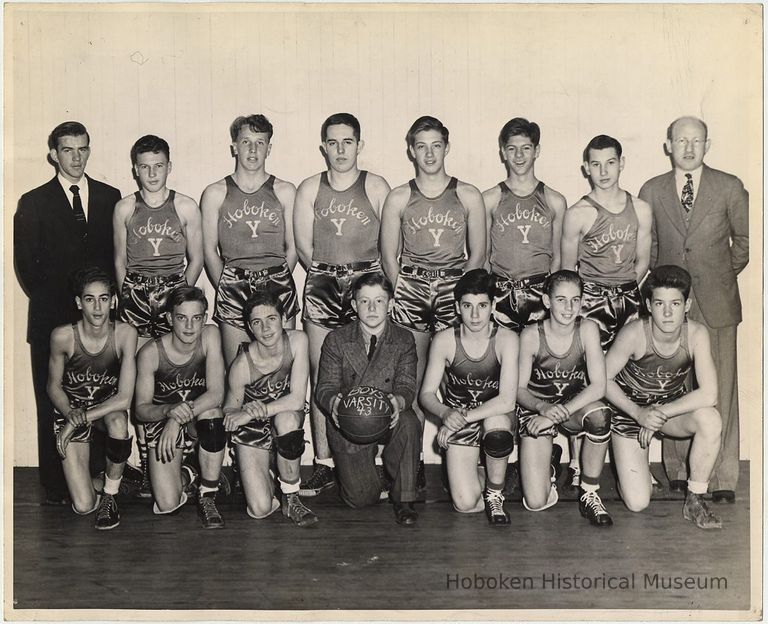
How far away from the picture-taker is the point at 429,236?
467cm

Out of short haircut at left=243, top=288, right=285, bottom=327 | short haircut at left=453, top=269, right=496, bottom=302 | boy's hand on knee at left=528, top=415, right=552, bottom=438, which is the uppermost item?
short haircut at left=453, top=269, right=496, bottom=302

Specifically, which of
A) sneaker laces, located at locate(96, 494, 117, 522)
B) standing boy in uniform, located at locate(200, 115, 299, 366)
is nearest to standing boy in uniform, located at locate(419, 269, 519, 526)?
standing boy in uniform, located at locate(200, 115, 299, 366)

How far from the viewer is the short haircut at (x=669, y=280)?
14.9 feet

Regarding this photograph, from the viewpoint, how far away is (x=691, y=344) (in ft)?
15.0

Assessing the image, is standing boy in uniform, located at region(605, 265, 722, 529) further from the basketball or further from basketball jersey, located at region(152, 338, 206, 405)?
basketball jersey, located at region(152, 338, 206, 405)

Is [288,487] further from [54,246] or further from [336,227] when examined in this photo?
[54,246]

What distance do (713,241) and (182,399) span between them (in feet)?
9.79

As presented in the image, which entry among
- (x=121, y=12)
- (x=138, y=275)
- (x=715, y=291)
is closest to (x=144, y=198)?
(x=138, y=275)

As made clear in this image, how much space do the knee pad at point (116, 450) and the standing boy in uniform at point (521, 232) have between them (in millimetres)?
2119

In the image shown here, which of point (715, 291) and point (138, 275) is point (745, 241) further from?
point (138, 275)

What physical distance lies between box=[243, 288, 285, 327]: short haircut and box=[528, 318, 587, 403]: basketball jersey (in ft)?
4.55

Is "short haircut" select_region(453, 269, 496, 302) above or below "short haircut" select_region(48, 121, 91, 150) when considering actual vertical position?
below

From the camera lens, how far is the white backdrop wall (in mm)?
4648

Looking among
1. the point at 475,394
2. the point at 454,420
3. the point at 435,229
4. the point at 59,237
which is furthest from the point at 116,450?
the point at 435,229
